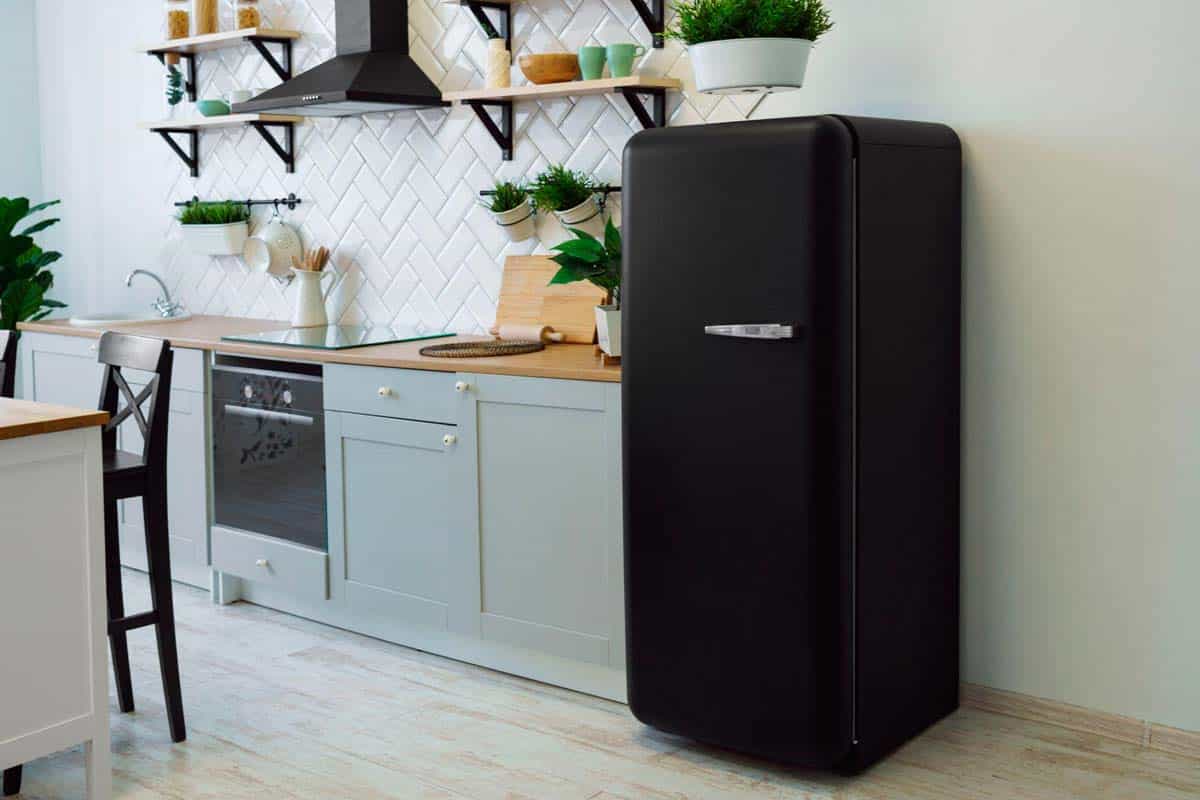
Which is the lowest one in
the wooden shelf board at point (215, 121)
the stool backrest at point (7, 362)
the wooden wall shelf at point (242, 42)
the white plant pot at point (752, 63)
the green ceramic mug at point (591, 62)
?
the stool backrest at point (7, 362)

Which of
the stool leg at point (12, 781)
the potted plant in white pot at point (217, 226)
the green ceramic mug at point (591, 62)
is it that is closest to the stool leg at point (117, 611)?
the stool leg at point (12, 781)

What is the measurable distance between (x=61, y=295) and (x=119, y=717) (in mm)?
3155

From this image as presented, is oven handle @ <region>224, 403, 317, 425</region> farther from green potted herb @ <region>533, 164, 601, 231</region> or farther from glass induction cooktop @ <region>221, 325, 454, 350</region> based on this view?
green potted herb @ <region>533, 164, 601, 231</region>

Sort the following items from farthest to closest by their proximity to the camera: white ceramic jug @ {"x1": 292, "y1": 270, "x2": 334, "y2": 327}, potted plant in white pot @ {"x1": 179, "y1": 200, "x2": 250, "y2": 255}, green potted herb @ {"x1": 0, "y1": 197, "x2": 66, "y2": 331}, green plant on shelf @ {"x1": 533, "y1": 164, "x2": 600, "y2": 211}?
green potted herb @ {"x1": 0, "y1": 197, "x2": 66, "y2": 331} < potted plant in white pot @ {"x1": 179, "y1": 200, "x2": 250, "y2": 255} < white ceramic jug @ {"x1": 292, "y1": 270, "x2": 334, "y2": 327} < green plant on shelf @ {"x1": 533, "y1": 164, "x2": 600, "y2": 211}

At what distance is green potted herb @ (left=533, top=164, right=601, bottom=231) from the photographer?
152 inches

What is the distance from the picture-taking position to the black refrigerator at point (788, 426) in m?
2.79

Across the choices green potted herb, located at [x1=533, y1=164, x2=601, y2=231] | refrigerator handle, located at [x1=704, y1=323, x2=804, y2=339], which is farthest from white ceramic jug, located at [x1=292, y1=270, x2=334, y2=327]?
refrigerator handle, located at [x1=704, y1=323, x2=804, y2=339]

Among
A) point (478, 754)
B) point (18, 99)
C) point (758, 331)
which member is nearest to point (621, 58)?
point (758, 331)

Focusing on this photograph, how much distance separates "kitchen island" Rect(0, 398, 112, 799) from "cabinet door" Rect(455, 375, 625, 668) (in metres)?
1.04

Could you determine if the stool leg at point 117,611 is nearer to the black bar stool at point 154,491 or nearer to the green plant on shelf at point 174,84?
the black bar stool at point 154,491

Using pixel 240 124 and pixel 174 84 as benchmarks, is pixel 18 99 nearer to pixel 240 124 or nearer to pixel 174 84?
pixel 174 84

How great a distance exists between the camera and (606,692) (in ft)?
11.5

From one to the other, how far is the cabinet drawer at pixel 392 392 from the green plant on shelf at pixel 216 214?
1.36 m

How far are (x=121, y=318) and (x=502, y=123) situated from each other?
1.91 meters
